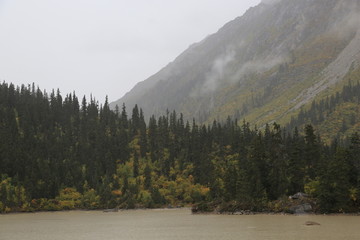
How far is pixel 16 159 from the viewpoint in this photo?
174 meters

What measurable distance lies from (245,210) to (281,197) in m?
9.85

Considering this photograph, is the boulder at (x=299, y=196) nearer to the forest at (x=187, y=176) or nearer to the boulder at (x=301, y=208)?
the forest at (x=187, y=176)

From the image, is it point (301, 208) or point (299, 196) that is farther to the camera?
point (299, 196)

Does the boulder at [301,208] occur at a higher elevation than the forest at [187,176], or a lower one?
lower

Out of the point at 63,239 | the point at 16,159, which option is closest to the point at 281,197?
the point at 63,239

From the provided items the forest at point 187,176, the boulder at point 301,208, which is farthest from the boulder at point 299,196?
the boulder at point 301,208

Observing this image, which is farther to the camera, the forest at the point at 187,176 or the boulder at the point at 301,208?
the forest at the point at 187,176

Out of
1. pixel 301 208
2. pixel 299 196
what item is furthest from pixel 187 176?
pixel 301 208

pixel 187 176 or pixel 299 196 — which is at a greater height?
pixel 187 176

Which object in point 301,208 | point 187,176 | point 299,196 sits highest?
point 187,176

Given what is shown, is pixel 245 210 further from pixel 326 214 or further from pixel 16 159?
pixel 16 159

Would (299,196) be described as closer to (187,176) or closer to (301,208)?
(301,208)

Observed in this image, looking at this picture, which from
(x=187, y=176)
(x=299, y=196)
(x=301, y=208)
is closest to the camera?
(x=301, y=208)

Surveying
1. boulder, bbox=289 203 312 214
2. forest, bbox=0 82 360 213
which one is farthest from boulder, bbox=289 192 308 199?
boulder, bbox=289 203 312 214
